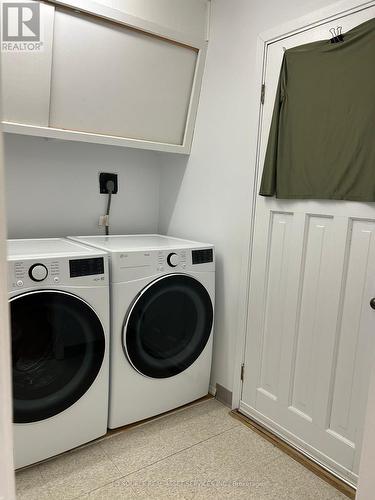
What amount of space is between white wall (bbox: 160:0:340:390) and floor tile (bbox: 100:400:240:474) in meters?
0.20

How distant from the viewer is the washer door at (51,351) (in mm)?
1592

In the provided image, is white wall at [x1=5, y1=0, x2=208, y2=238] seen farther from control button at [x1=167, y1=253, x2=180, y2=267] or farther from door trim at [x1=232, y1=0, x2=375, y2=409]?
control button at [x1=167, y1=253, x2=180, y2=267]

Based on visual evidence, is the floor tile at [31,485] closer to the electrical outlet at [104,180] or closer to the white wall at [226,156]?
the white wall at [226,156]

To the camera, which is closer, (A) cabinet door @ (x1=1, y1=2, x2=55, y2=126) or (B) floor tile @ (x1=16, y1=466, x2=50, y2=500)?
(B) floor tile @ (x1=16, y1=466, x2=50, y2=500)

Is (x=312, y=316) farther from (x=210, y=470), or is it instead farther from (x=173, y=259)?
(x=210, y=470)

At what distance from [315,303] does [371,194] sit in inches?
22.0

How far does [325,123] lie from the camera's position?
5.40 ft

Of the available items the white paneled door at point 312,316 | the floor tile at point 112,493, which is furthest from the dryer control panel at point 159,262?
the floor tile at point 112,493

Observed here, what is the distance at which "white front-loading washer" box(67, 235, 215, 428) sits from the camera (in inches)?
73.8

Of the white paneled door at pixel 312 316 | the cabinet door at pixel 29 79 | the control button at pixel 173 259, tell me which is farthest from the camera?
the control button at pixel 173 259

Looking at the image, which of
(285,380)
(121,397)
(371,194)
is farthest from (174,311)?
(371,194)

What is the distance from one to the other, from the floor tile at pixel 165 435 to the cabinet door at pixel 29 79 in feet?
5.54

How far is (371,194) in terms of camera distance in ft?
4.91

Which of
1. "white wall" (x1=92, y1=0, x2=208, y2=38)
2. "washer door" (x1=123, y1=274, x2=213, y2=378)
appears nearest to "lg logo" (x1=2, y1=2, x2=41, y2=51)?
"white wall" (x1=92, y1=0, x2=208, y2=38)
